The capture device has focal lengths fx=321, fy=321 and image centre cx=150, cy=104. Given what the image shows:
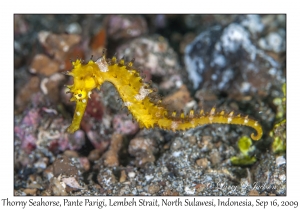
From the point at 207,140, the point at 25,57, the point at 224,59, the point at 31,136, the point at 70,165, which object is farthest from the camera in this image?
the point at 25,57

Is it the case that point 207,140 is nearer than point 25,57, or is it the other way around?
point 207,140

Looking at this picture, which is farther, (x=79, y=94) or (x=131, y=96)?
(x=131, y=96)

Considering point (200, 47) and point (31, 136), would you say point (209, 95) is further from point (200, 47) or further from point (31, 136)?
point (31, 136)

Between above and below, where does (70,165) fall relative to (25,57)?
below

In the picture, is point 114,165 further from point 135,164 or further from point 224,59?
point 224,59

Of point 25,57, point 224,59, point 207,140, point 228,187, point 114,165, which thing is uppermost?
point 25,57

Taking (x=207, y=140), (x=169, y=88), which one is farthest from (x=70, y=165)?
(x=169, y=88)

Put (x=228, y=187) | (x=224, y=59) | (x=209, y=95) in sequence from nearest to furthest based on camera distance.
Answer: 1. (x=228, y=187)
2. (x=209, y=95)
3. (x=224, y=59)
